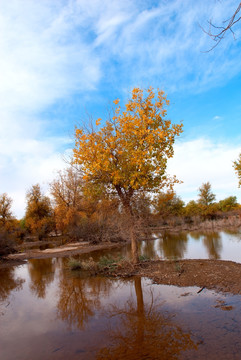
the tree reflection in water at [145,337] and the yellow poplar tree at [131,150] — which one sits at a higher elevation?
the yellow poplar tree at [131,150]

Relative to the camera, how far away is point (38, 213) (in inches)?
1740

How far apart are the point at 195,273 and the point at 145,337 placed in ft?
15.3

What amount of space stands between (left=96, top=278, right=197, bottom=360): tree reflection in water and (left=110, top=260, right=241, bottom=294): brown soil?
7.62ft

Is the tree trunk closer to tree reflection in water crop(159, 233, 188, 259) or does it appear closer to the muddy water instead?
the muddy water

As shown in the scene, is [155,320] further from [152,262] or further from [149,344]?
[152,262]

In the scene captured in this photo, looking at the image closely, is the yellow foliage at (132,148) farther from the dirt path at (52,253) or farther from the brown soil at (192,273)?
the dirt path at (52,253)

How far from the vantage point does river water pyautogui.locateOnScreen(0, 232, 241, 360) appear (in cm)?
443

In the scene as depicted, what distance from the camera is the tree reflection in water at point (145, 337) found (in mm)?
4289

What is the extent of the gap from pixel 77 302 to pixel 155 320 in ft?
9.51

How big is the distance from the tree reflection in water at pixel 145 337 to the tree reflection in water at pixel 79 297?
2.63 ft

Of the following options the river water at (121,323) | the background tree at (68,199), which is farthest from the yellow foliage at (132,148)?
the background tree at (68,199)

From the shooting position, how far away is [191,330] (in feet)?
16.3

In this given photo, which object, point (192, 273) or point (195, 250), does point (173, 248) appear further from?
point (192, 273)

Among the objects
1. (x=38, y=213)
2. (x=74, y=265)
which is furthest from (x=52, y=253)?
(x=38, y=213)
